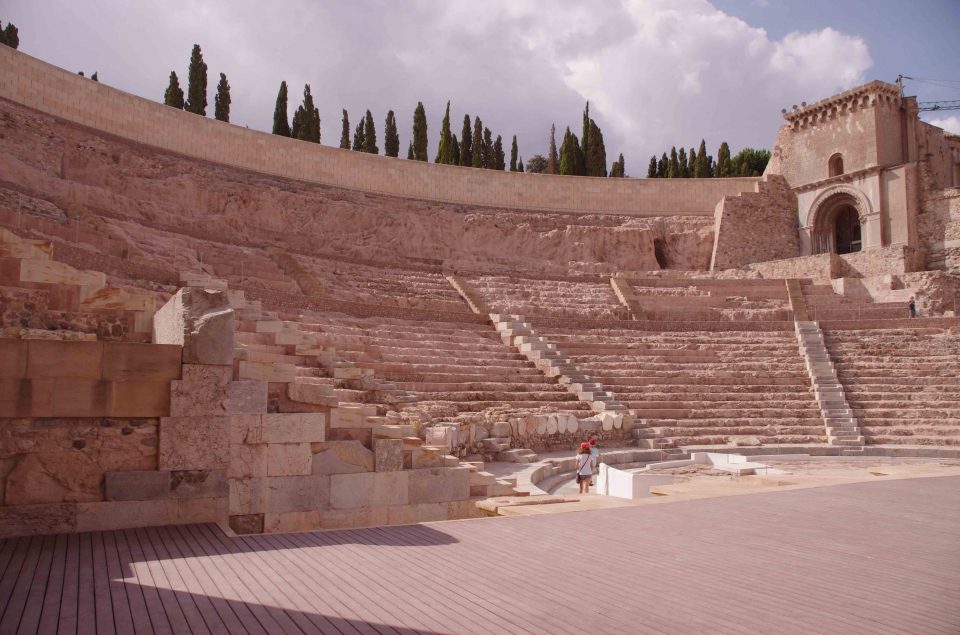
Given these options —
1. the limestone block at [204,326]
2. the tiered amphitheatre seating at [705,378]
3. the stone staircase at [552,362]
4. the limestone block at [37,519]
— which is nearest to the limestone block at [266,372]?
the limestone block at [204,326]

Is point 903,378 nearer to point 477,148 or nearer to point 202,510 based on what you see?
point 202,510

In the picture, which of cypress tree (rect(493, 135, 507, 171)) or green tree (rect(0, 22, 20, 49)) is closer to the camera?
green tree (rect(0, 22, 20, 49))

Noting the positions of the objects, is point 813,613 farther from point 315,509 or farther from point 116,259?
point 116,259

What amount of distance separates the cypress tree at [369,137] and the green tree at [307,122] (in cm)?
338

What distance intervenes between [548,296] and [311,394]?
18.3 meters

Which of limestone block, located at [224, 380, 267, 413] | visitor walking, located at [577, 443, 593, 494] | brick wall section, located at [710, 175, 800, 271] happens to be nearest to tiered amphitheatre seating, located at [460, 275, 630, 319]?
brick wall section, located at [710, 175, 800, 271]

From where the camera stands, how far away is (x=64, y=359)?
20.2 feet

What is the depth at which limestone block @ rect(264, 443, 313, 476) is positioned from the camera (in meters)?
7.23

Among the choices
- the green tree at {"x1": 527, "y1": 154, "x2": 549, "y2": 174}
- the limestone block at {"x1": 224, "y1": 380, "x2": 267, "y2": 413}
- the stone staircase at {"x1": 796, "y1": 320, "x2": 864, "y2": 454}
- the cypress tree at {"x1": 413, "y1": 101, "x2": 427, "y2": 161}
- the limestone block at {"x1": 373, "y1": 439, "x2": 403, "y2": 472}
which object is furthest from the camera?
the green tree at {"x1": 527, "y1": 154, "x2": 549, "y2": 174}

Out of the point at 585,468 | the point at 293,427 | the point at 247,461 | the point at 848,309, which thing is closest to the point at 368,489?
the point at 293,427

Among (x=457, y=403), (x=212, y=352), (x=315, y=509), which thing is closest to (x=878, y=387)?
(x=457, y=403)

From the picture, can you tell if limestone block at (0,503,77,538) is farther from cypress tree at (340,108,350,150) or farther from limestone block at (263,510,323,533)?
cypress tree at (340,108,350,150)

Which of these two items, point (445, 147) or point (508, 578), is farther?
point (445, 147)

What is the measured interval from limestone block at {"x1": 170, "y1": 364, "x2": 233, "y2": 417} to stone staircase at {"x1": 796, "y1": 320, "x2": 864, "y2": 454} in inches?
Answer: 514
